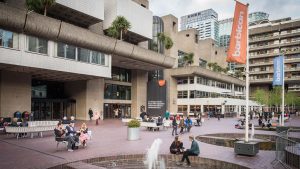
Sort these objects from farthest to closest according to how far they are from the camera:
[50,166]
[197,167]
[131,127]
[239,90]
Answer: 1. [239,90]
2. [131,127]
3. [197,167]
4. [50,166]

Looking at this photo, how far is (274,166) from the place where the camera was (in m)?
10.0

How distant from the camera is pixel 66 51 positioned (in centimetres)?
2686

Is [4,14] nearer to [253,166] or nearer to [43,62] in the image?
[43,62]

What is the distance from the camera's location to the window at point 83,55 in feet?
93.4

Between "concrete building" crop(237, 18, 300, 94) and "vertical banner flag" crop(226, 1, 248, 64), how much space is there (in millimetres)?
77982

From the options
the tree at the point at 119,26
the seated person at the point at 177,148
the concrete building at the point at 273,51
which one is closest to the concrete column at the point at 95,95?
the tree at the point at 119,26

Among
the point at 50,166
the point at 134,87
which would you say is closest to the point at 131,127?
the point at 50,166

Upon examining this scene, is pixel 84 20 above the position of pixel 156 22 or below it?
below

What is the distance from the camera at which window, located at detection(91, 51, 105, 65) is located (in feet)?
99.3

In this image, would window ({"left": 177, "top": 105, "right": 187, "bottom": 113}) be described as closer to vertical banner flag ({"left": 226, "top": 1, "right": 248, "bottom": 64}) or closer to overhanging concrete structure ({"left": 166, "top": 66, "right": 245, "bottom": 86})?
overhanging concrete structure ({"left": 166, "top": 66, "right": 245, "bottom": 86})

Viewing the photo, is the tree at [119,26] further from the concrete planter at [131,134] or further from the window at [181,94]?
the window at [181,94]

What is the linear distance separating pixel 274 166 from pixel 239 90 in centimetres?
7645

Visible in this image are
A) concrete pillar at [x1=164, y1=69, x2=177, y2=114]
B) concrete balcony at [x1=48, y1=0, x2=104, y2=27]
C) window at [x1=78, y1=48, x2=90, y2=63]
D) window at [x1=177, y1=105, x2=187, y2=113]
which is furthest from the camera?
window at [x1=177, y1=105, x2=187, y2=113]

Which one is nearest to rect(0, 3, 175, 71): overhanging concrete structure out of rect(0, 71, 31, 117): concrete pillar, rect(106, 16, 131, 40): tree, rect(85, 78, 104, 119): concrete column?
rect(106, 16, 131, 40): tree
